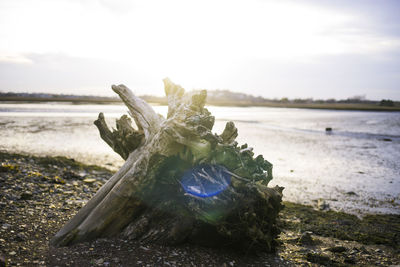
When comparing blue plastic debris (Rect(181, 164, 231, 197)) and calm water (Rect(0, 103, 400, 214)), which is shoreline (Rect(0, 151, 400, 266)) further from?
calm water (Rect(0, 103, 400, 214))

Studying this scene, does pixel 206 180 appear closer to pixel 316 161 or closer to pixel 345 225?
pixel 345 225

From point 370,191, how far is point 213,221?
8130mm

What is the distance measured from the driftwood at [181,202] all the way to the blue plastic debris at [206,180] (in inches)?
1.5

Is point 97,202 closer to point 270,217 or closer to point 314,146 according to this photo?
point 270,217

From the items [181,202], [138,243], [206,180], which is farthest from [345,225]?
[138,243]

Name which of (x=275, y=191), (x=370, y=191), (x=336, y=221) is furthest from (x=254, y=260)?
(x=370, y=191)

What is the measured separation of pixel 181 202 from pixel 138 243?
3.20 ft

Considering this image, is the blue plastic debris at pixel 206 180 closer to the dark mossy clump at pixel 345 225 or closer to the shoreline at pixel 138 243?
the shoreline at pixel 138 243

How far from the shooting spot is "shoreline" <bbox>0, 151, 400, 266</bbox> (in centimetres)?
438

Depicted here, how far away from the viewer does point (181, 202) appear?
4906 millimetres

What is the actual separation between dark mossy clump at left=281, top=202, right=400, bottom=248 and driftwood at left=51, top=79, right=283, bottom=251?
2.53 m

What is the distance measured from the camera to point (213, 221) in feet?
14.9

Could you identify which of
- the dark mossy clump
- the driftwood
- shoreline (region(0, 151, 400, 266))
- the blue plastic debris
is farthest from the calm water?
the blue plastic debris

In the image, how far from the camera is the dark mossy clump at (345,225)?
21.8 ft
